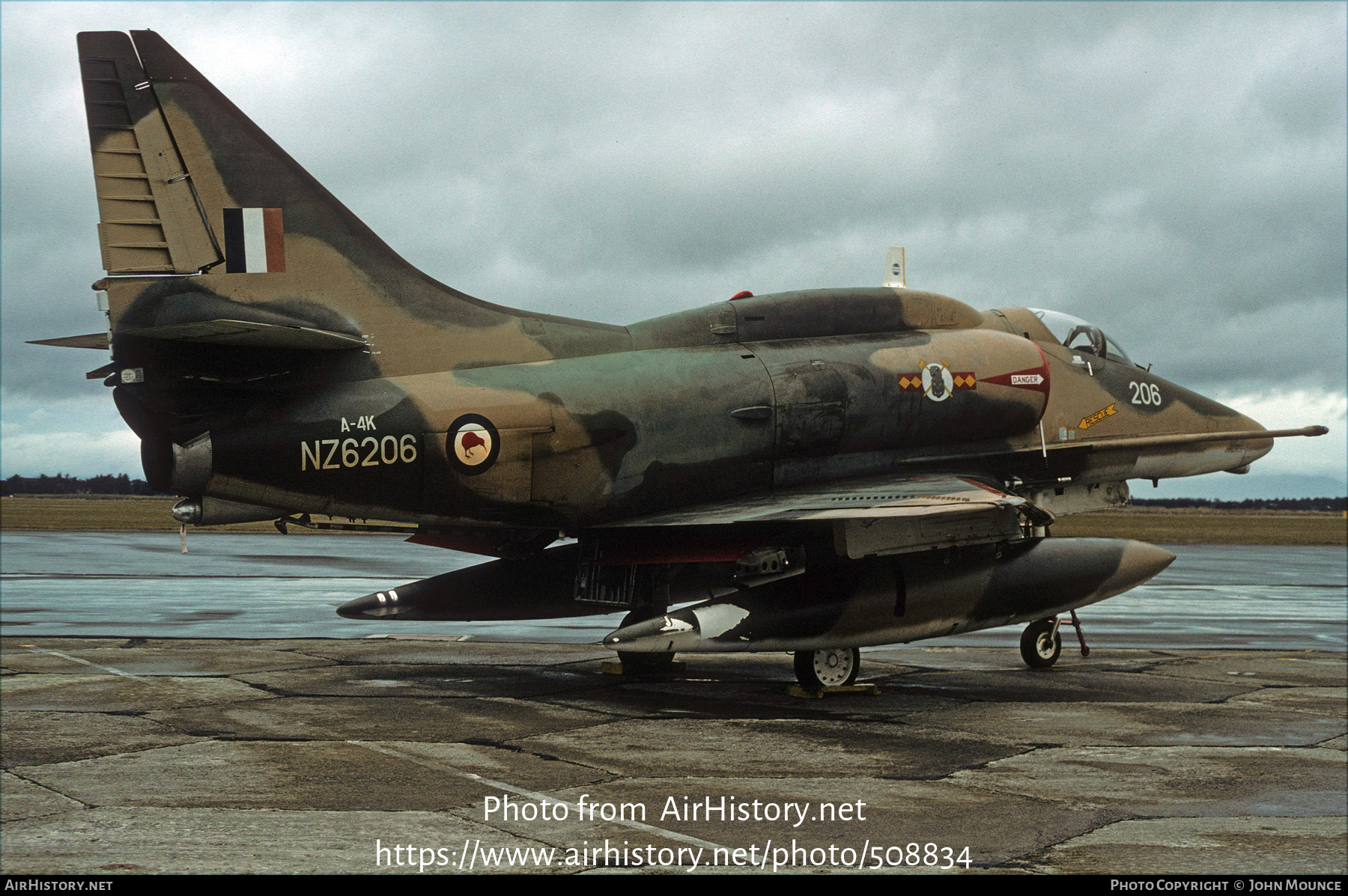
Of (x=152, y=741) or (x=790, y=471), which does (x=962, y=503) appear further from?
(x=152, y=741)

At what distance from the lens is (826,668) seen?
11.4m

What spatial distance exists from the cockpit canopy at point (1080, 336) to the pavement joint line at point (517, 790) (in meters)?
9.34

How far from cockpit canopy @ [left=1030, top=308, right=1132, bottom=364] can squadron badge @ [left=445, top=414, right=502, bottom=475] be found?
286 inches

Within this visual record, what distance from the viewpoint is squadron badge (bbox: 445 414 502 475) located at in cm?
1016

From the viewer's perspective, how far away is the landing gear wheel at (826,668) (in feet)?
37.1

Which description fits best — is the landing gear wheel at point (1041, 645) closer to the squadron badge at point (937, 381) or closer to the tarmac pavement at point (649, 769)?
the tarmac pavement at point (649, 769)

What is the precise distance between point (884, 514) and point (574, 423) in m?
2.97

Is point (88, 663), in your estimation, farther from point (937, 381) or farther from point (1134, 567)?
point (1134, 567)

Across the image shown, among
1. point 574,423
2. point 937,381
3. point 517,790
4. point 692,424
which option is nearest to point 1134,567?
point 937,381

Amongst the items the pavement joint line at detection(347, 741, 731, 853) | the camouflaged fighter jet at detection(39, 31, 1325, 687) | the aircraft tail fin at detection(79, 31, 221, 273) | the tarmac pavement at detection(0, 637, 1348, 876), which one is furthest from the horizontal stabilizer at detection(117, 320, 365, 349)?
the pavement joint line at detection(347, 741, 731, 853)

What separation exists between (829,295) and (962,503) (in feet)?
10.2

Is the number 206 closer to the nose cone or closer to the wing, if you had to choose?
the nose cone

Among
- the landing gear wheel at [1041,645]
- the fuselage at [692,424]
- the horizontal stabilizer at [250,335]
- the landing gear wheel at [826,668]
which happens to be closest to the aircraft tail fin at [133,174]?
the horizontal stabilizer at [250,335]

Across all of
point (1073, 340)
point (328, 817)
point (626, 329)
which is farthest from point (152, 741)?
point (1073, 340)
